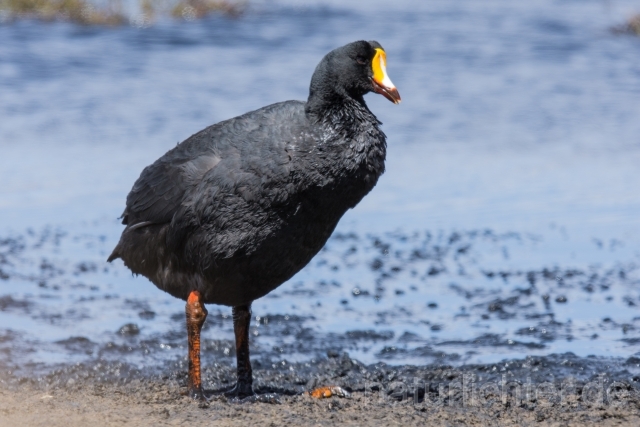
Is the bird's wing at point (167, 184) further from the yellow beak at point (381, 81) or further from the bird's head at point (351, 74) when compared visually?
the yellow beak at point (381, 81)

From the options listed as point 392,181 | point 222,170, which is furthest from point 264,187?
point 392,181

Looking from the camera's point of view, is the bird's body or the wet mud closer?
the bird's body

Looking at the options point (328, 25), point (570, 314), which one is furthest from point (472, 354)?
point (328, 25)

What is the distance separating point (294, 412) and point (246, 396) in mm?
801

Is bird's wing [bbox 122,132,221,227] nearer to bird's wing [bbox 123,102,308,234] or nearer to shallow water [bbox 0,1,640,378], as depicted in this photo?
bird's wing [bbox 123,102,308,234]

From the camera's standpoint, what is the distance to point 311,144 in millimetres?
5742

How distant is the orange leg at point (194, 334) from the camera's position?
6.18 m

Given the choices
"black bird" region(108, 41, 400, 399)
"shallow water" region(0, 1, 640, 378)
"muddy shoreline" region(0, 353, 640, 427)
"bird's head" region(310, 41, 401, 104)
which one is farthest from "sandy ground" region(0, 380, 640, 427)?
"bird's head" region(310, 41, 401, 104)

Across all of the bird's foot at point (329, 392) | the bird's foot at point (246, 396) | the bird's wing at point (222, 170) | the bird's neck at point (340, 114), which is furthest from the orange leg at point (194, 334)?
the bird's neck at point (340, 114)

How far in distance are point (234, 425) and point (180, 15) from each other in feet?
50.5

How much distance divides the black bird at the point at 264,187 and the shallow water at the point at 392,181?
4.32 ft

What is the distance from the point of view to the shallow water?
7.68 meters

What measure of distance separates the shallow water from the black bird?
1.32 m

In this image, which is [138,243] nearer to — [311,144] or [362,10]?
[311,144]
